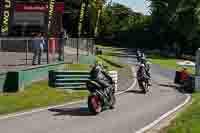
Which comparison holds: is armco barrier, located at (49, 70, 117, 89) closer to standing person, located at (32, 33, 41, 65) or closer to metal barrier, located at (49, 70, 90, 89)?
metal barrier, located at (49, 70, 90, 89)

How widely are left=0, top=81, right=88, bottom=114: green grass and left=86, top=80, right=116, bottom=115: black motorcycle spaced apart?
86.8 inches

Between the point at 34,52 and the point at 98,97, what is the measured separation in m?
10.6

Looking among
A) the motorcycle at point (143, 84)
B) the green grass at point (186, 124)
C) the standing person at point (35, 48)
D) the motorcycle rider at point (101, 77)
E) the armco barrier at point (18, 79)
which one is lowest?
the motorcycle at point (143, 84)

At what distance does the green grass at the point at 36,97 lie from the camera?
18.0 m

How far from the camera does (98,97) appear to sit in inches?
685

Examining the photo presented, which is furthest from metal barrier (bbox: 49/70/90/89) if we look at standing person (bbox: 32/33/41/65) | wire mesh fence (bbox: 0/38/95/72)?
standing person (bbox: 32/33/41/65)

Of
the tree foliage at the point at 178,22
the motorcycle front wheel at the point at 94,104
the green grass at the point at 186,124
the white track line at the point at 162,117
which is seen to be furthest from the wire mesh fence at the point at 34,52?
the tree foliage at the point at 178,22

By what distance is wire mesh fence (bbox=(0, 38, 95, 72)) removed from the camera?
27.1m

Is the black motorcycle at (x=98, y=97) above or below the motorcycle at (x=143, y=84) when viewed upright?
above

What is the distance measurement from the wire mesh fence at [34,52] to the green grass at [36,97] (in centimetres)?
347

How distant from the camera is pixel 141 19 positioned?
421ft

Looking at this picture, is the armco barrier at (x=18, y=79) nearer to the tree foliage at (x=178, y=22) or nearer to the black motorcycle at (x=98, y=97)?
the black motorcycle at (x=98, y=97)

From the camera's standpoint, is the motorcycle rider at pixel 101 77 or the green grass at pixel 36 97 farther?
the green grass at pixel 36 97

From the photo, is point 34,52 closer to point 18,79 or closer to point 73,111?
point 18,79
